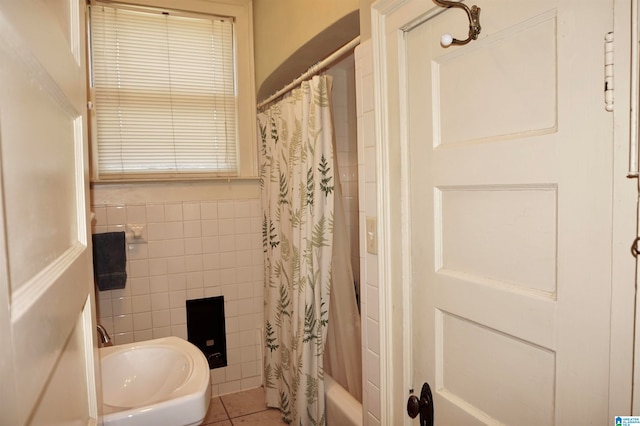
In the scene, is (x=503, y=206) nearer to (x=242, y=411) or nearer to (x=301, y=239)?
(x=301, y=239)

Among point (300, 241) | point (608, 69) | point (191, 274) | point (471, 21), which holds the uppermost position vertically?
point (471, 21)

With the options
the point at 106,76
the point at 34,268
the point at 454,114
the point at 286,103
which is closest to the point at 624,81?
the point at 454,114

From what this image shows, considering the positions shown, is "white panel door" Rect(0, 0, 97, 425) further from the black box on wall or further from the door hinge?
the black box on wall

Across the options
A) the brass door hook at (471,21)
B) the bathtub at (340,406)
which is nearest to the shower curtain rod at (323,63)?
the brass door hook at (471,21)

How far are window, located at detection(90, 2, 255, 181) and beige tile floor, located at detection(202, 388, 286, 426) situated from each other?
152cm

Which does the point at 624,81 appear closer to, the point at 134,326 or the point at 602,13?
the point at 602,13

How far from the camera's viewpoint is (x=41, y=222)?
449 millimetres

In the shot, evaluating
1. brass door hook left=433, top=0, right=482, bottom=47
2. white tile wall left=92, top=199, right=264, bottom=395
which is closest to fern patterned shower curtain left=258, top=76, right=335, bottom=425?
white tile wall left=92, top=199, right=264, bottom=395

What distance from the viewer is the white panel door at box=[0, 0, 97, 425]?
0.33m

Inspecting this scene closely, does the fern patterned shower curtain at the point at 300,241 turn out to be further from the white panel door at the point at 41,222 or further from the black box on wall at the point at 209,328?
the white panel door at the point at 41,222

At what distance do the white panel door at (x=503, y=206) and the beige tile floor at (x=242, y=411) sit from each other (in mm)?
1461

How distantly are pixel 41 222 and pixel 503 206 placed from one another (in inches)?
34.0

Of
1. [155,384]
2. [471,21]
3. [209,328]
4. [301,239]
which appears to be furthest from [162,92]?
[471,21]

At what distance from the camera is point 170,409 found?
45.4 inches
